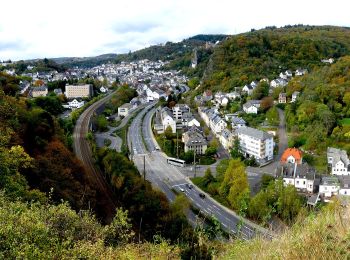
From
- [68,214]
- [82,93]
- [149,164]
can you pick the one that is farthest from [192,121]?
[68,214]

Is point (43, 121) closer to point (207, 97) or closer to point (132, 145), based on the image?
point (132, 145)

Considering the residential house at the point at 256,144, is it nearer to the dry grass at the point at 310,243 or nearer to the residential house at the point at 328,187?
the residential house at the point at 328,187

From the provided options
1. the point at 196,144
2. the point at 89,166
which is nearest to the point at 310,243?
the point at 89,166

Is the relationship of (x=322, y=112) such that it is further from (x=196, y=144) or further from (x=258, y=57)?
(x=258, y=57)

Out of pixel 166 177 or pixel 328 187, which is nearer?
pixel 328 187

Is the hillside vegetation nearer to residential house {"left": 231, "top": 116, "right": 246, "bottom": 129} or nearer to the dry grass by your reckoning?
residential house {"left": 231, "top": 116, "right": 246, "bottom": 129}
